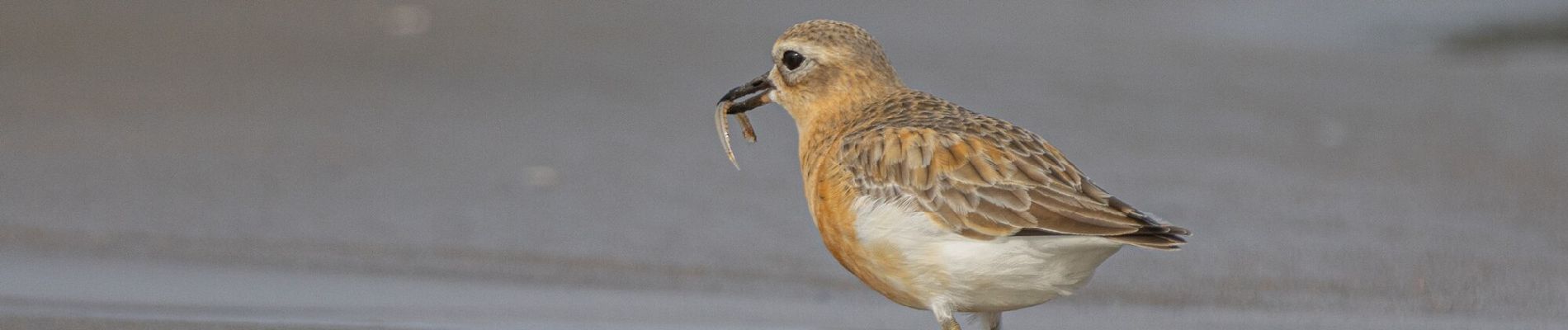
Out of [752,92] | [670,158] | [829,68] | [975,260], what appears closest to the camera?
[975,260]

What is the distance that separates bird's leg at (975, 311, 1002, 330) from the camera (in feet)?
22.5

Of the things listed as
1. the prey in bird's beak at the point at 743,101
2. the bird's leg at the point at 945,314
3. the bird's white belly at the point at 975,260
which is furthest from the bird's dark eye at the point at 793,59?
the bird's leg at the point at 945,314

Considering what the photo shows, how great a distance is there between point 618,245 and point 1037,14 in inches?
209

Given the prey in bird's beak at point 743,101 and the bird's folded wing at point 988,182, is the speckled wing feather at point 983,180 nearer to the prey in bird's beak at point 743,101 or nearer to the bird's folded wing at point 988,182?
the bird's folded wing at point 988,182

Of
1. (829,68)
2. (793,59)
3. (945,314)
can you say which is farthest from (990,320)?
(793,59)

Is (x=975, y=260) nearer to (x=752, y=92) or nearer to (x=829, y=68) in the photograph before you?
(x=829, y=68)

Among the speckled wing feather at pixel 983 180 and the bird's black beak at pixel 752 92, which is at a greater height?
the bird's black beak at pixel 752 92

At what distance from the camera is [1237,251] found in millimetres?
8812

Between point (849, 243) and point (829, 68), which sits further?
point (829, 68)

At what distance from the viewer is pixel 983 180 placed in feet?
20.4

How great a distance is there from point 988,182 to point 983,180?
0.03 metres

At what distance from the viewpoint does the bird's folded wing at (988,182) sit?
5820 millimetres

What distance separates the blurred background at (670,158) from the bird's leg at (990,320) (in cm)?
88

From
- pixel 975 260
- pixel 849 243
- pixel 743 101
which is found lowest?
pixel 975 260
